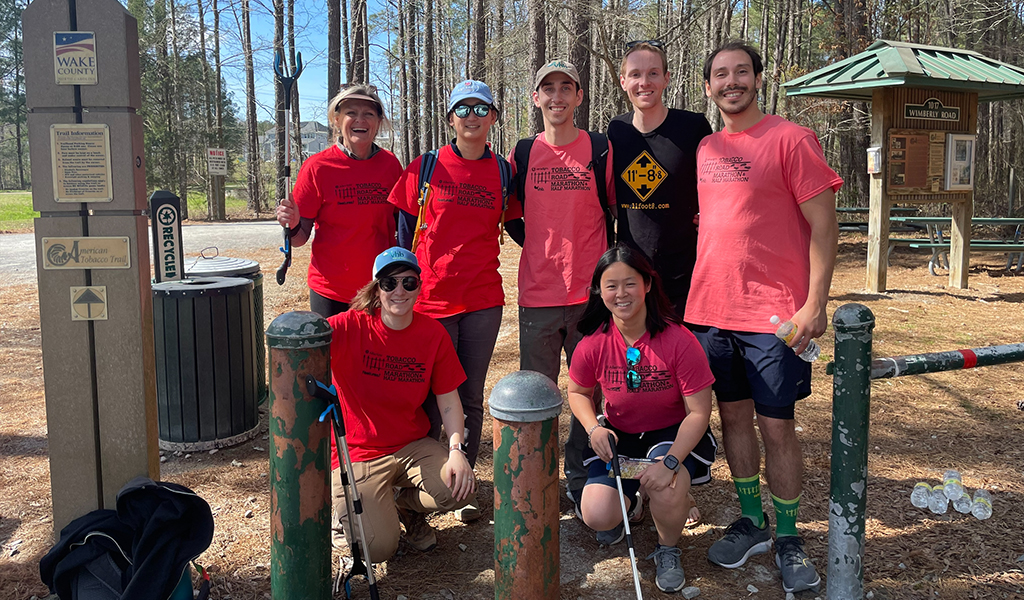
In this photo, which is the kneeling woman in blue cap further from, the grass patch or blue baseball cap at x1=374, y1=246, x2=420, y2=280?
the grass patch

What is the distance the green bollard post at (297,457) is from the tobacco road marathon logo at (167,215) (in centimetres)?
217

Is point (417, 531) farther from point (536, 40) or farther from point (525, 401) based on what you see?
point (536, 40)

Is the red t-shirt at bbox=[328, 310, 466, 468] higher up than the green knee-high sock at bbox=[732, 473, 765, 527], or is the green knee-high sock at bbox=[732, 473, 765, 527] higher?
the red t-shirt at bbox=[328, 310, 466, 468]

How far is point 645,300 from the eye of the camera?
10.6ft

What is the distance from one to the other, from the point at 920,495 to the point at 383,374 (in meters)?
2.96

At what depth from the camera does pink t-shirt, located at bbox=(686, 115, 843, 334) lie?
3045mm

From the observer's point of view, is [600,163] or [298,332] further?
[600,163]

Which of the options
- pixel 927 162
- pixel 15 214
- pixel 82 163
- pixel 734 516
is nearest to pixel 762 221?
pixel 734 516

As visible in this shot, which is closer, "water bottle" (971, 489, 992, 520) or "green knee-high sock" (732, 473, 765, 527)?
"green knee-high sock" (732, 473, 765, 527)

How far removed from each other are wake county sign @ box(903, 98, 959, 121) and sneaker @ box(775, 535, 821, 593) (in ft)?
27.1

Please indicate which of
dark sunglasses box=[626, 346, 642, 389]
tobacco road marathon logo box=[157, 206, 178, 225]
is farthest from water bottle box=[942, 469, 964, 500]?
tobacco road marathon logo box=[157, 206, 178, 225]

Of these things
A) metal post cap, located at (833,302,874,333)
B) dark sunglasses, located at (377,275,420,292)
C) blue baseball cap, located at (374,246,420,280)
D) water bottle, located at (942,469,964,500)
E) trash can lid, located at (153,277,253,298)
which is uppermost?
blue baseball cap, located at (374,246,420,280)

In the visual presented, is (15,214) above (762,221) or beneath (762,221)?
above

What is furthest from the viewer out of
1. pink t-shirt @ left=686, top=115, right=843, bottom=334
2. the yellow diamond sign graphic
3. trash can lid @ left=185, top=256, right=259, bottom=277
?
trash can lid @ left=185, top=256, right=259, bottom=277
